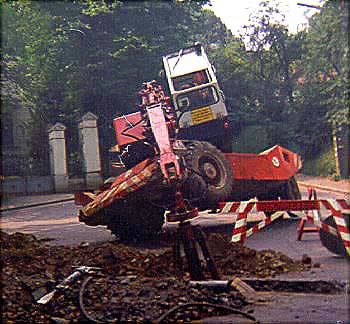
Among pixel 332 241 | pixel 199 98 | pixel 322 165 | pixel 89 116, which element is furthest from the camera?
pixel 322 165

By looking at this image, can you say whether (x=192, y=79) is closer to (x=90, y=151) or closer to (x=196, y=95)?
(x=196, y=95)

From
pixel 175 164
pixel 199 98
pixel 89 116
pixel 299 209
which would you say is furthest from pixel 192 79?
pixel 299 209

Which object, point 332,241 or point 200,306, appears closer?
point 200,306

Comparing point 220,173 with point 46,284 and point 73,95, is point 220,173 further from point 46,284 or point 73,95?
point 46,284

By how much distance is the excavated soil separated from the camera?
17.9 ft

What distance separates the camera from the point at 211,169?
945cm

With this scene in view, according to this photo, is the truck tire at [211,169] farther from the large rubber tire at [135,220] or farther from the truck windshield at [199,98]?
the truck windshield at [199,98]

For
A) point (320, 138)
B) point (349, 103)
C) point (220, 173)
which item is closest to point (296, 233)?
point (220, 173)

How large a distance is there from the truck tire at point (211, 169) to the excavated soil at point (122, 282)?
1.43 meters

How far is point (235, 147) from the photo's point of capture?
10.1 metres

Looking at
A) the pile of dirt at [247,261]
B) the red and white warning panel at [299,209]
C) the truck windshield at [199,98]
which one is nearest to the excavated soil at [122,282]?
the pile of dirt at [247,261]

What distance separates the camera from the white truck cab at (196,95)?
970 centimetres

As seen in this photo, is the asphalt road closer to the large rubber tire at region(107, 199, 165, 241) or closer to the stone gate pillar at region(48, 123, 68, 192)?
the large rubber tire at region(107, 199, 165, 241)

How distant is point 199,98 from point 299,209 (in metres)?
3.88
